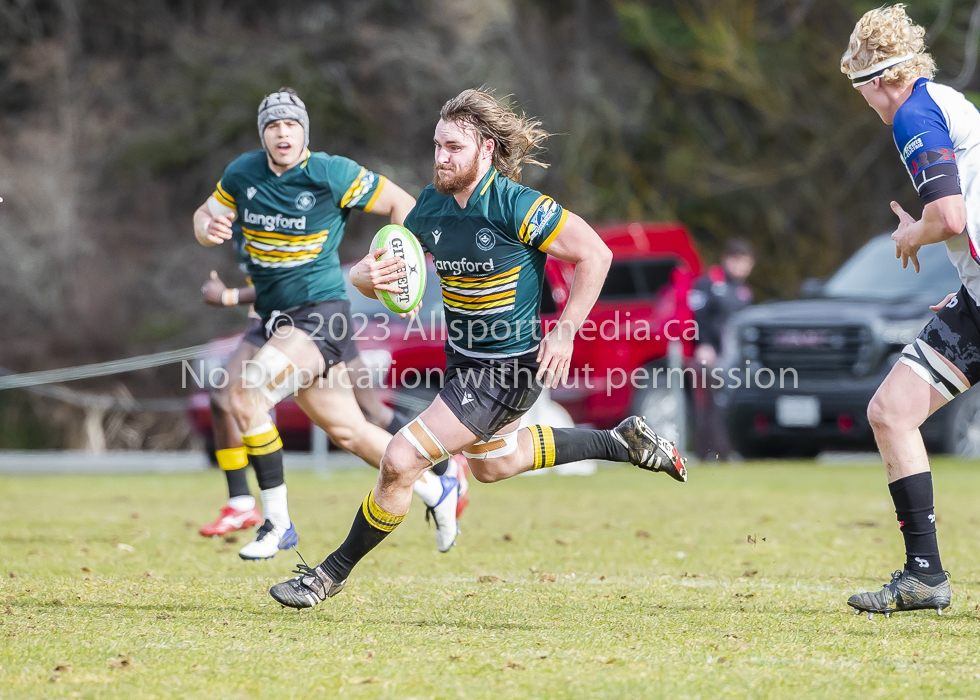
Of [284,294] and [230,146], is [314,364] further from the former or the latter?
[230,146]

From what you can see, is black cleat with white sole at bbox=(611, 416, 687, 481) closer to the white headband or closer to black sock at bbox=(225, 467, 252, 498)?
the white headband

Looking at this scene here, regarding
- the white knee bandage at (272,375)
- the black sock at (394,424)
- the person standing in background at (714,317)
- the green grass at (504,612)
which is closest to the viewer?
the green grass at (504,612)

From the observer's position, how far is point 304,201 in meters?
6.79

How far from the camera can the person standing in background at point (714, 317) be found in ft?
43.4

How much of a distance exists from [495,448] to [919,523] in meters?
1.74

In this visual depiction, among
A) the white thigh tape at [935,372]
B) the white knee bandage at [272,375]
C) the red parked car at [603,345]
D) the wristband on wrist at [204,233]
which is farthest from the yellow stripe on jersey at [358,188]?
the red parked car at [603,345]

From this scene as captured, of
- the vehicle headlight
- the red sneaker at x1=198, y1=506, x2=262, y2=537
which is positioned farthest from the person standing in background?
the red sneaker at x1=198, y1=506, x2=262, y2=537

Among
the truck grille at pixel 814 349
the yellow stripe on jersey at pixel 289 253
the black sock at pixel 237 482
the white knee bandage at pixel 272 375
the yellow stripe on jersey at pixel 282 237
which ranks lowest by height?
the truck grille at pixel 814 349

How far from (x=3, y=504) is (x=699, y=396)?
6.83 m

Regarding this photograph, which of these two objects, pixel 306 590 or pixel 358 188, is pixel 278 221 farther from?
pixel 306 590

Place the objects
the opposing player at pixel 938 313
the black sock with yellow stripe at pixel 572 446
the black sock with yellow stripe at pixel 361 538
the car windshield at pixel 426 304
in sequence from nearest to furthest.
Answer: the opposing player at pixel 938 313 → the black sock with yellow stripe at pixel 361 538 → the black sock with yellow stripe at pixel 572 446 → the car windshield at pixel 426 304

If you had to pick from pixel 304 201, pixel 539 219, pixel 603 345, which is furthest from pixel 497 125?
pixel 603 345

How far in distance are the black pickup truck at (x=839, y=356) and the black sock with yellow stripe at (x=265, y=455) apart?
719 cm

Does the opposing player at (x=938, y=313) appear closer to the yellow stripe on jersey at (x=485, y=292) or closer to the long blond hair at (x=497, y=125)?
the long blond hair at (x=497, y=125)
